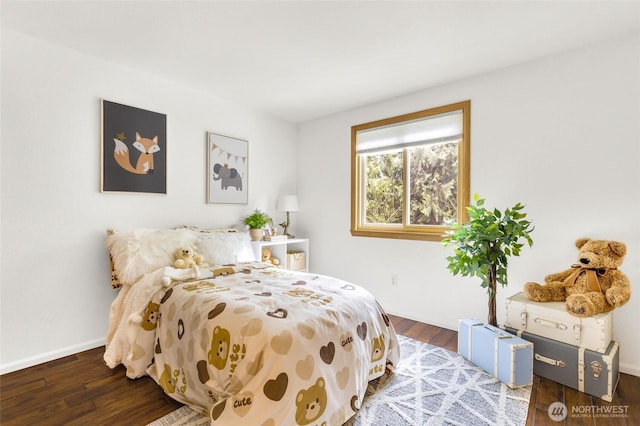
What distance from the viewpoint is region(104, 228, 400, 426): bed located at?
142 cm

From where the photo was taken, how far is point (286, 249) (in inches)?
150

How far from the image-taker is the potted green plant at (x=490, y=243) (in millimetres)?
2213

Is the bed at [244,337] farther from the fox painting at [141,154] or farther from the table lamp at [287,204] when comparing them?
the table lamp at [287,204]

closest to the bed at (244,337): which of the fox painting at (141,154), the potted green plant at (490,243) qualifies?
the fox painting at (141,154)

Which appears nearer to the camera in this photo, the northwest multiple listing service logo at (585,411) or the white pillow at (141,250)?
the northwest multiple listing service logo at (585,411)

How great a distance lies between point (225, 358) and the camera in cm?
152

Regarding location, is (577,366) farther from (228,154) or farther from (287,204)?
(228,154)

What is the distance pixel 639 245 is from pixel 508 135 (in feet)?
3.97

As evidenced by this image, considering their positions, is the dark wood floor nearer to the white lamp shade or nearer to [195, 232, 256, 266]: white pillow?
[195, 232, 256, 266]: white pillow

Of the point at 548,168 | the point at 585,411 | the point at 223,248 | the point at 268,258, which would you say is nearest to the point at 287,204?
the point at 268,258

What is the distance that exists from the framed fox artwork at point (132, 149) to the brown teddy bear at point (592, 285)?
131 inches

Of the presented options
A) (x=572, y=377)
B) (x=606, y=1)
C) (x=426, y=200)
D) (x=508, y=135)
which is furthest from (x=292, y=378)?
(x=606, y=1)

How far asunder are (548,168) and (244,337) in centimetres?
264

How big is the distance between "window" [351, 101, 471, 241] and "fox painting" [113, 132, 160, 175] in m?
2.18
